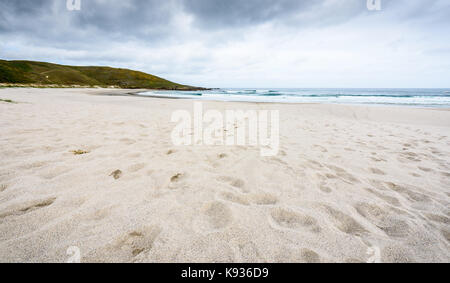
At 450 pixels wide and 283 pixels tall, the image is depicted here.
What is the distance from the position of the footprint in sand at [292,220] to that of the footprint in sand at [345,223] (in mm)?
196

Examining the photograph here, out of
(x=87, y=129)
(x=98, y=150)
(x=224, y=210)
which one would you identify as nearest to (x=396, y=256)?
(x=224, y=210)

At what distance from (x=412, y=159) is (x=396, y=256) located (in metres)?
2.75

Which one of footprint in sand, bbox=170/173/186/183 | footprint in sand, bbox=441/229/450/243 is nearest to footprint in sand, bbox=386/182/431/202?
footprint in sand, bbox=441/229/450/243

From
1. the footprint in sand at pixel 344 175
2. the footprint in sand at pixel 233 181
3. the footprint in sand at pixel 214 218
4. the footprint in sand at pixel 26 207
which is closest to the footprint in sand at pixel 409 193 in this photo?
the footprint in sand at pixel 344 175

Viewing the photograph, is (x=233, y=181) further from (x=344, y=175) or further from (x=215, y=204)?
(x=344, y=175)

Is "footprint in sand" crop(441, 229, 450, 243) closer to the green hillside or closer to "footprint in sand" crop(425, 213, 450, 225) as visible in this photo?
"footprint in sand" crop(425, 213, 450, 225)

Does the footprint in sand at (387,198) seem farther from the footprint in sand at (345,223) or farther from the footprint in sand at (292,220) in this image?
the footprint in sand at (292,220)

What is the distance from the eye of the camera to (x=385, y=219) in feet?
5.44

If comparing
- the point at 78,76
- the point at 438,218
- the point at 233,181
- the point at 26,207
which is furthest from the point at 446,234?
the point at 78,76

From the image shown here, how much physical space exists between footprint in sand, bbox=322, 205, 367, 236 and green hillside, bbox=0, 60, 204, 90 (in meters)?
55.6

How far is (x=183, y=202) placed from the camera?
176cm

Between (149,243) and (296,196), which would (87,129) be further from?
(296,196)

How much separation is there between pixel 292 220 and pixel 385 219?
85cm

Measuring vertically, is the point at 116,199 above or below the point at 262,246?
above
